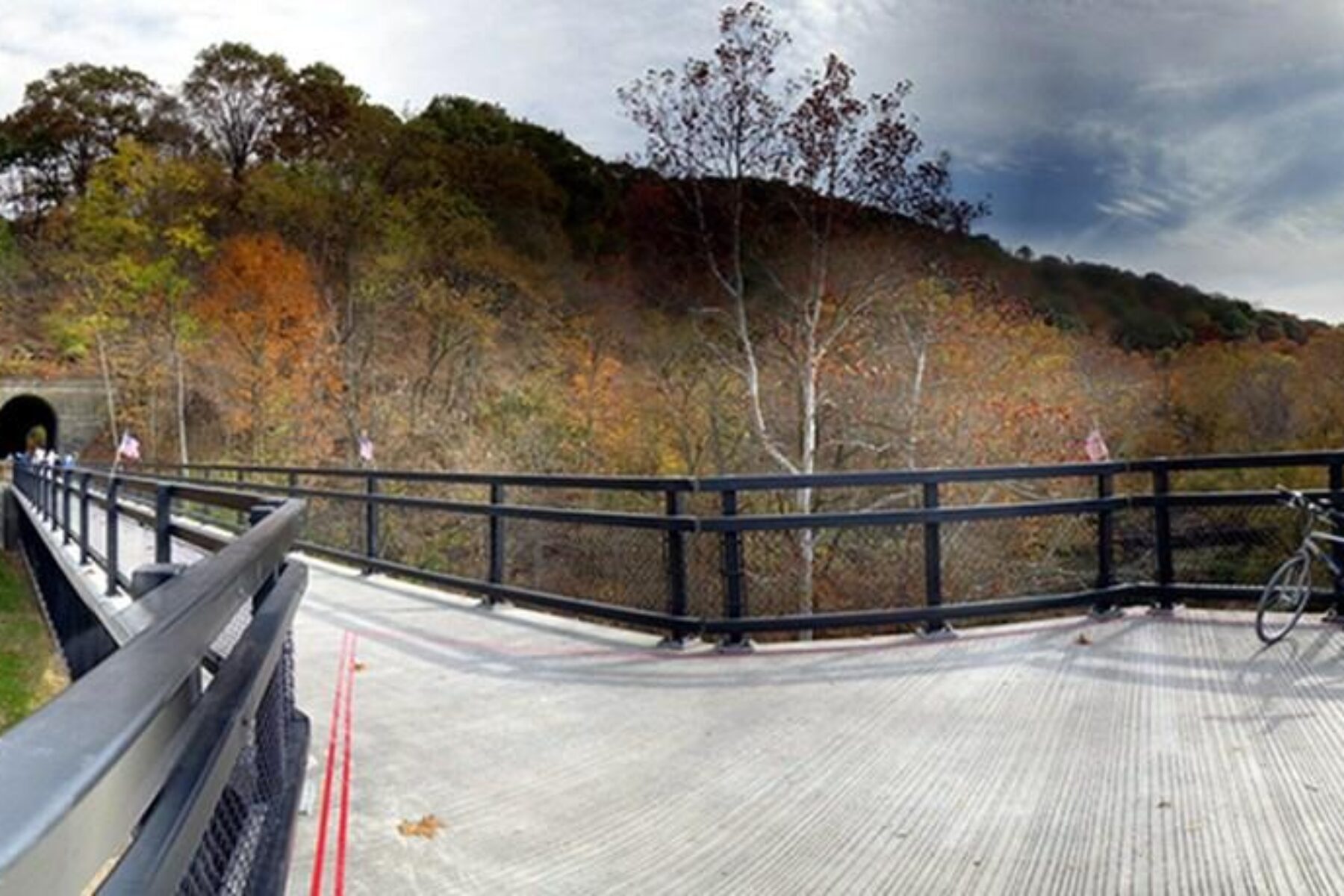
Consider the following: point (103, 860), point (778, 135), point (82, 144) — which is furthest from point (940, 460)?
point (82, 144)

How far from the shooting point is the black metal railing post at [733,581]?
6035 mm

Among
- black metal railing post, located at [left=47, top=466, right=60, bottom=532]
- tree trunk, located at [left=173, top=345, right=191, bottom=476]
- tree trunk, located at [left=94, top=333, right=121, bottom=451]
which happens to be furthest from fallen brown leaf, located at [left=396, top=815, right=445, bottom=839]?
→ tree trunk, located at [left=94, top=333, right=121, bottom=451]

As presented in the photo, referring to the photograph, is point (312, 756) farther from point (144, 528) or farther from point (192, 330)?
point (192, 330)

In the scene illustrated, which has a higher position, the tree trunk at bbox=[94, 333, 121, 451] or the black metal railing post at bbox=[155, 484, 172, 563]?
the tree trunk at bbox=[94, 333, 121, 451]

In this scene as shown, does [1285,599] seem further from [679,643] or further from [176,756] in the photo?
[176,756]

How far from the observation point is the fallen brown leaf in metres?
3.32

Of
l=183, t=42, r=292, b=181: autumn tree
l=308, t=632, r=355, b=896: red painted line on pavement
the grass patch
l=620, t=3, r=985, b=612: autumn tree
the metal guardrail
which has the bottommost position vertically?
the grass patch

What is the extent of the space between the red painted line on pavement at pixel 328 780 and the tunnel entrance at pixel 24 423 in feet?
159

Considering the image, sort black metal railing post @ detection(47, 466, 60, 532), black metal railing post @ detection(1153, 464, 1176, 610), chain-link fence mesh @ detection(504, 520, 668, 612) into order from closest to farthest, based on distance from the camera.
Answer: black metal railing post @ detection(1153, 464, 1176, 610)
chain-link fence mesh @ detection(504, 520, 668, 612)
black metal railing post @ detection(47, 466, 60, 532)

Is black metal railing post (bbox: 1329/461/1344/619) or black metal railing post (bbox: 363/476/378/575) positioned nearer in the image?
black metal railing post (bbox: 1329/461/1344/619)

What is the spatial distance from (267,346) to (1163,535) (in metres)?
36.9

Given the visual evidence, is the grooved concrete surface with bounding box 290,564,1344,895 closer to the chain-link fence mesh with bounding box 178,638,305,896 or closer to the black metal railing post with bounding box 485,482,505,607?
the chain-link fence mesh with bounding box 178,638,305,896

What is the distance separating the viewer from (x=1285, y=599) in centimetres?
596

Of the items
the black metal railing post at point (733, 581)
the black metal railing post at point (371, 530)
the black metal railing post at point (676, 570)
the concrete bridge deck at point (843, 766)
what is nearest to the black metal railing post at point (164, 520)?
the concrete bridge deck at point (843, 766)
